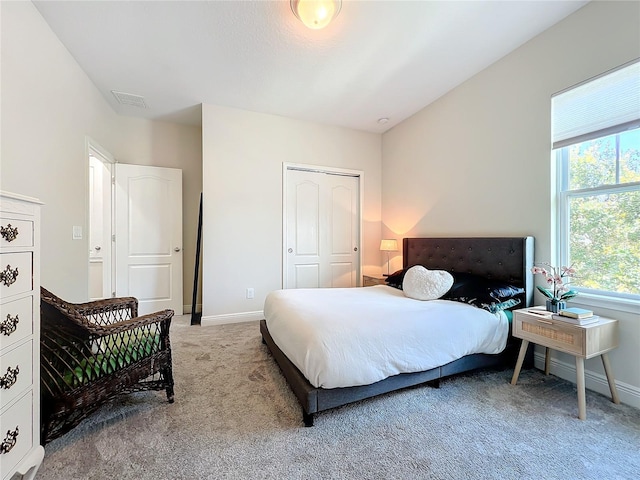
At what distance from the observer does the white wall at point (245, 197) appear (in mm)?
3309

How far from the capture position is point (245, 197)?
11.4 feet

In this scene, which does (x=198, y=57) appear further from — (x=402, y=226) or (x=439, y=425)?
(x=439, y=425)

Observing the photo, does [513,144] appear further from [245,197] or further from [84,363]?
[84,363]

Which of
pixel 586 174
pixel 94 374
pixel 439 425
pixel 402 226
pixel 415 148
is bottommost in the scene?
pixel 439 425

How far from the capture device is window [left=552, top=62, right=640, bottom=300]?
5.73 feet

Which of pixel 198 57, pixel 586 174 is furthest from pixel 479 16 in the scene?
pixel 198 57

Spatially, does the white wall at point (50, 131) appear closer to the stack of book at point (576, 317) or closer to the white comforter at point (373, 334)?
the white comforter at point (373, 334)

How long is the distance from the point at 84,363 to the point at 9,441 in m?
0.40

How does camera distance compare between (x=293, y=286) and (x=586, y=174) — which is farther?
(x=293, y=286)

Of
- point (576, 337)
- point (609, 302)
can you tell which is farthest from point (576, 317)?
point (609, 302)

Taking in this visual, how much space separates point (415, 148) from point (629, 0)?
2.00 metres

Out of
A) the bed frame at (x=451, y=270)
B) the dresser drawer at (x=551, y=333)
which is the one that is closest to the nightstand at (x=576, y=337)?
the dresser drawer at (x=551, y=333)

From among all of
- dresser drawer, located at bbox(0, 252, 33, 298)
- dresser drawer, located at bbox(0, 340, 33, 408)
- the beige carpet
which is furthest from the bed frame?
dresser drawer, located at bbox(0, 252, 33, 298)

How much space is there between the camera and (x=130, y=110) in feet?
11.3
